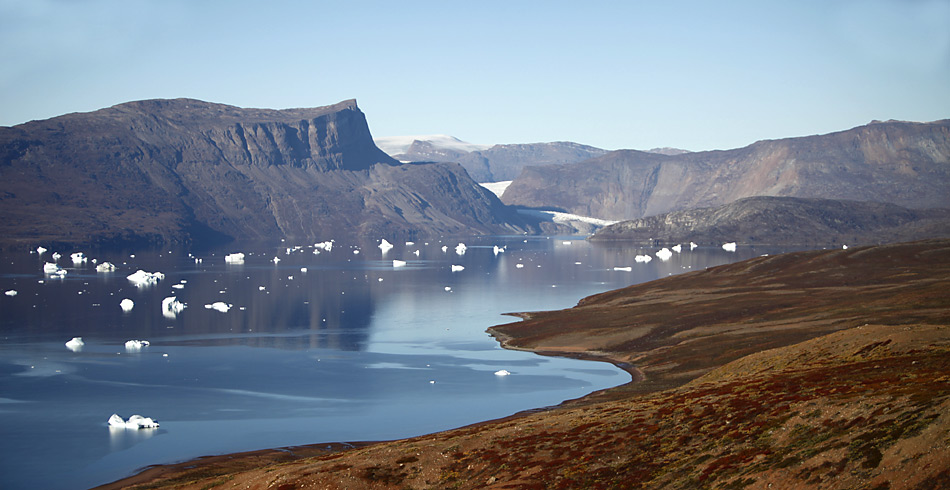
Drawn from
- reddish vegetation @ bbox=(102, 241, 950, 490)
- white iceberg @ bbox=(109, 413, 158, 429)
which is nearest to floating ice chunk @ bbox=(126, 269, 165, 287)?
white iceberg @ bbox=(109, 413, 158, 429)

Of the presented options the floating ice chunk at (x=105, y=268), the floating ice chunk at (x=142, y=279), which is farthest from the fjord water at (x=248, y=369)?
the floating ice chunk at (x=105, y=268)

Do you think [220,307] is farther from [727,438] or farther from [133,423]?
[727,438]

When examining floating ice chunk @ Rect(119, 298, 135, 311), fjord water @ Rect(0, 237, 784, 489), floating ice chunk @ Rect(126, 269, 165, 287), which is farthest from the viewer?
floating ice chunk @ Rect(126, 269, 165, 287)

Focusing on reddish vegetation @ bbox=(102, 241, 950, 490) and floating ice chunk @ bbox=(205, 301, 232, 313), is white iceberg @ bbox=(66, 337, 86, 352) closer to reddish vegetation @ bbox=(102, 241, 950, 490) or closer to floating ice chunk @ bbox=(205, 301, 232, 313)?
floating ice chunk @ bbox=(205, 301, 232, 313)

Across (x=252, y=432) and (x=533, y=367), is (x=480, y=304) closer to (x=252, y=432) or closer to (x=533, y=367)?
(x=533, y=367)

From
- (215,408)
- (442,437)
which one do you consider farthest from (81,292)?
(442,437)

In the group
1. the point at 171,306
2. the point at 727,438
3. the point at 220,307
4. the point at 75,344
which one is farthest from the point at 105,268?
the point at 727,438

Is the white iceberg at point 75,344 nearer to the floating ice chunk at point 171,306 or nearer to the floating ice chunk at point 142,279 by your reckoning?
the floating ice chunk at point 171,306
